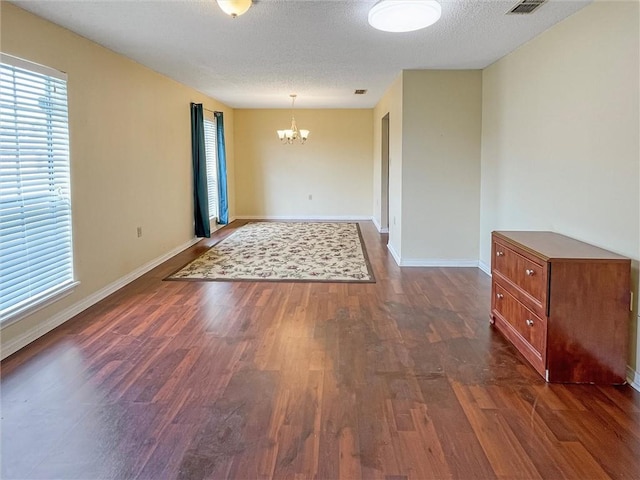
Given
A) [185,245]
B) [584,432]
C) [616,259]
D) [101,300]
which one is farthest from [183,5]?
[185,245]

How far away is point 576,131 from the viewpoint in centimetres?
325

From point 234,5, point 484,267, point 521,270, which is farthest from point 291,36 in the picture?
point 484,267

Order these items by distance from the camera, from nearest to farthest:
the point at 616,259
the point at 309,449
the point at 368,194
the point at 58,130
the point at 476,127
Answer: the point at 309,449, the point at 616,259, the point at 58,130, the point at 476,127, the point at 368,194

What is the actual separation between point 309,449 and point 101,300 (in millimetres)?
2996

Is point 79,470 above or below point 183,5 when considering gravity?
below

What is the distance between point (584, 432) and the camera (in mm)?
2152

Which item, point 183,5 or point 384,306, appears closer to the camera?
point 183,5

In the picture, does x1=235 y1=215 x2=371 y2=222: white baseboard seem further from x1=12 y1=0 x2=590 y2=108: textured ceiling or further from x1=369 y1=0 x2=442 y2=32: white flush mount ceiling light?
x1=369 y1=0 x2=442 y2=32: white flush mount ceiling light

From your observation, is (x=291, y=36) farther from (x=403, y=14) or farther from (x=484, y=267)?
(x=484, y=267)

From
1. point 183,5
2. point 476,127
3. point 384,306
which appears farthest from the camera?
point 476,127

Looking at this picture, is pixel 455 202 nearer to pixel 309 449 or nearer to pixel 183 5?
pixel 183 5

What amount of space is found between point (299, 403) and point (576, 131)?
8.58 ft

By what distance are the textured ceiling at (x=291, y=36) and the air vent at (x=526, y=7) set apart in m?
0.05

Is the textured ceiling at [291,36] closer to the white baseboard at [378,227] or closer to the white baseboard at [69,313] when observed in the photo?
the white baseboard at [69,313]
